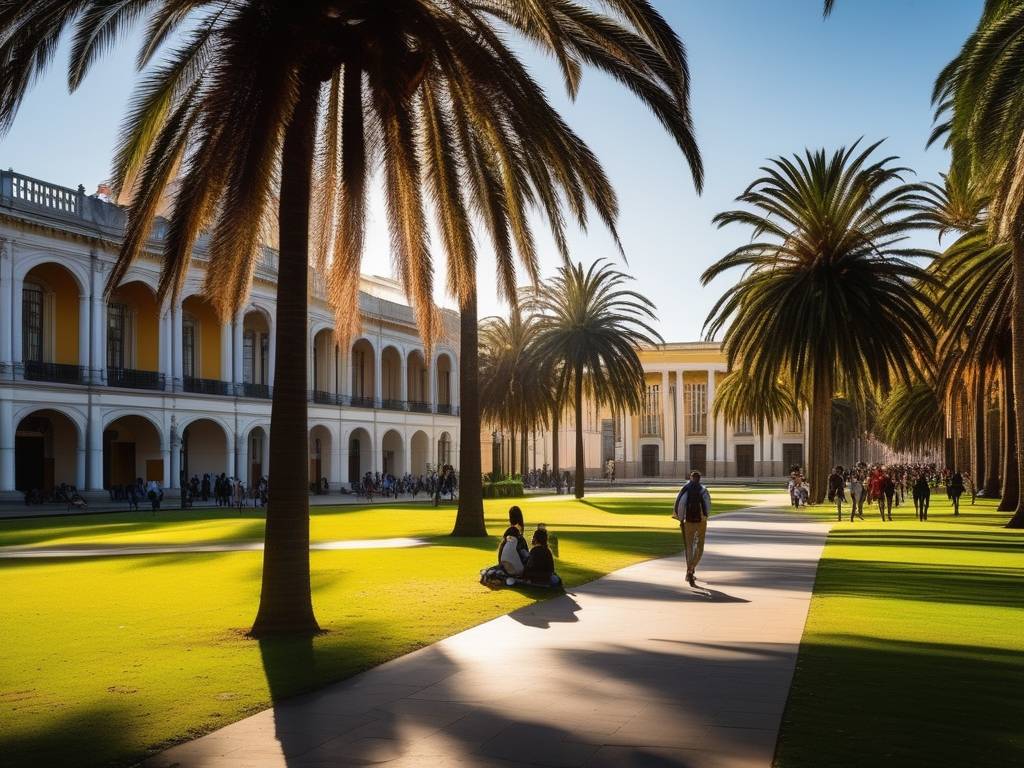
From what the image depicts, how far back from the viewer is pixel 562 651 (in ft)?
34.2

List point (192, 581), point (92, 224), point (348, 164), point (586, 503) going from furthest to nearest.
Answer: point (586, 503) < point (92, 224) < point (192, 581) < point (348, 164)

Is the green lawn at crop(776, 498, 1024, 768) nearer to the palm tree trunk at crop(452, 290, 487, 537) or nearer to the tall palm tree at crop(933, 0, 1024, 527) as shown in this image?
the tall palm tree at crop(933, 0, 1024, 527)

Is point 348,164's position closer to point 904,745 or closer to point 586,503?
point 904,745

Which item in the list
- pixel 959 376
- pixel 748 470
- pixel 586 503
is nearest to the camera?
pixel 959 376

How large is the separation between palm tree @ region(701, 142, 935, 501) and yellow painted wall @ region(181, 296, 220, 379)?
26.4 m

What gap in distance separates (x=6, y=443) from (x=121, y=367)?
29.3 ft

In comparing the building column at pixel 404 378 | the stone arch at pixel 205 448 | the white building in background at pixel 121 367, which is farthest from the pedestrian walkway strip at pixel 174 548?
the building column at pixel 404 378

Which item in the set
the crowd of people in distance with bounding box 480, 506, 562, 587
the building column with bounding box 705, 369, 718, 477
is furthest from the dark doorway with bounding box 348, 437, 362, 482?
the crowd of people in distance with bounding box 480, 506, 562, 587

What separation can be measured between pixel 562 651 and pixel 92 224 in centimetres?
3953

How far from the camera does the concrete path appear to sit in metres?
6.70

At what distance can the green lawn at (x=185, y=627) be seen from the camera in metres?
7.73

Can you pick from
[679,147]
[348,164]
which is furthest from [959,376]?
[348,164]

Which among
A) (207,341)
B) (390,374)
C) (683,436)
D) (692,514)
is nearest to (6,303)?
(207,341)

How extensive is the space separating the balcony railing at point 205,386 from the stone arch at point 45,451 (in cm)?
600
